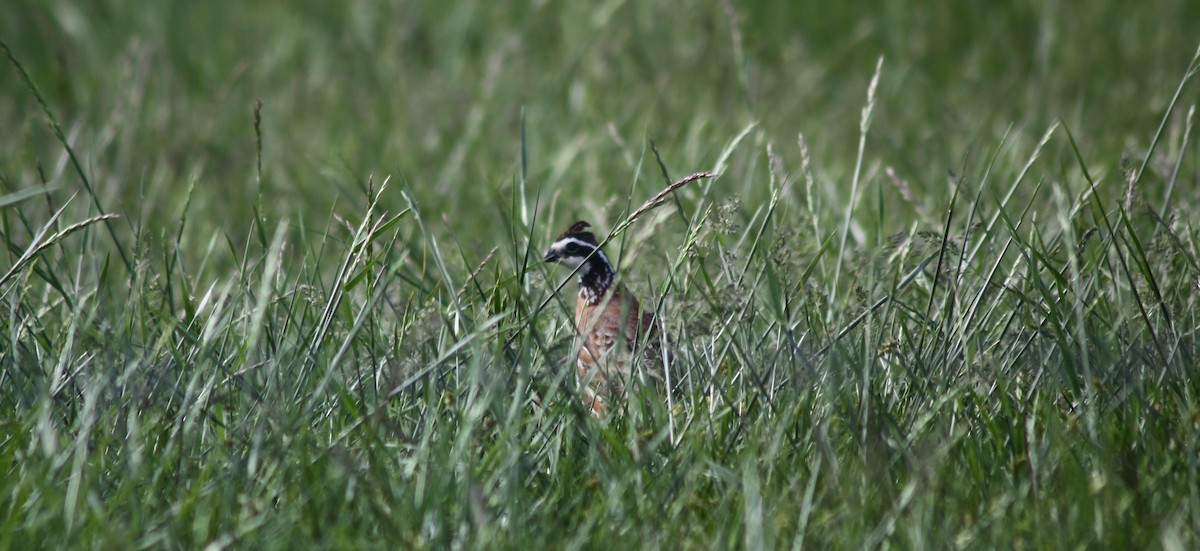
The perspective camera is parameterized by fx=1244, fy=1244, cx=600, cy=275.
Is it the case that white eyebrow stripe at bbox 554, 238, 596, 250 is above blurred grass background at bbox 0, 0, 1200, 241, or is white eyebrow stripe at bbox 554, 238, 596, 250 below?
below

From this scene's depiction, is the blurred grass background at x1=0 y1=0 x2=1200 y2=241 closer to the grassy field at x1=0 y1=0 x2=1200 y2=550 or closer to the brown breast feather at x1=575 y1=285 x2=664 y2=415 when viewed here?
the grassy field at x1=0 y1=0 x2=1200 y2=550

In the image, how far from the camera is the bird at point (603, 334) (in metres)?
3.12

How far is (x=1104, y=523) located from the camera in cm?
237

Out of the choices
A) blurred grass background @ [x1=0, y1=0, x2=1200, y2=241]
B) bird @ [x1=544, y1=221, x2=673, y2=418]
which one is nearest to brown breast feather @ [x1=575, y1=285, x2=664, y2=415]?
bird @ [x1=544, y1=221, x2=673, y2=418]

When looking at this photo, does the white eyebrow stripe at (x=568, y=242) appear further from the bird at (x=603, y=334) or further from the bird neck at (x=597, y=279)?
the bird neck at (x=597, y=279)

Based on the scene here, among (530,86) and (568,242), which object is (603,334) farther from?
(530,86)

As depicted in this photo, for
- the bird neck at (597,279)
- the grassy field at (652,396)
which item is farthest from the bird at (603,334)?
the grassy field at (652,396)

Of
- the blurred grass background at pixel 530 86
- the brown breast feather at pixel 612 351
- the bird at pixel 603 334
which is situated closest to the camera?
the brown breast feather at pixel 612 351

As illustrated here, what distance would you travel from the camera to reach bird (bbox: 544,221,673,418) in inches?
123

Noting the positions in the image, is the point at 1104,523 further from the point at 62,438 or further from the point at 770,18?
the point at 770,18

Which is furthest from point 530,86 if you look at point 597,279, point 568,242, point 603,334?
point 603,334

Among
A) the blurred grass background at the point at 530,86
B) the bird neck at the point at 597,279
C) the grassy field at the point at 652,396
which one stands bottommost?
the grassy field at the point at 652,396

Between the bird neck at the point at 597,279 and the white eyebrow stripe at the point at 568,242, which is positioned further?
the bird neck at the point at 597,279

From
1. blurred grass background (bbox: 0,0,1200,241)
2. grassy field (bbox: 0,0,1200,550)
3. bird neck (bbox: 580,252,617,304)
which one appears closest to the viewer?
grassy field (bbox: 0,0,1200,550)
